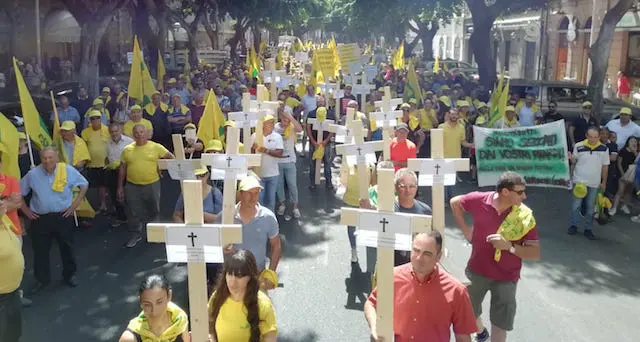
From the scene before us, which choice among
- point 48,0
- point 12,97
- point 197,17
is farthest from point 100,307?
point 48,0

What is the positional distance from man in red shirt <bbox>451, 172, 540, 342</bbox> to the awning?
2814cm

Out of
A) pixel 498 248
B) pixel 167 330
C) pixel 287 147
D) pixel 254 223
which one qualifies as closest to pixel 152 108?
pixel 287 147

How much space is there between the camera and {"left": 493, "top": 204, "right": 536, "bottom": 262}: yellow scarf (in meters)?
4.81

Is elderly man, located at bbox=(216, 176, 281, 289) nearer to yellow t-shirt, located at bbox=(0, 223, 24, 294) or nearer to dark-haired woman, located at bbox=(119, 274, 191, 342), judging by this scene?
dark-haired woman, located at bbox=(119, 274, 191, 342)

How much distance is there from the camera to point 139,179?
8.44 meters

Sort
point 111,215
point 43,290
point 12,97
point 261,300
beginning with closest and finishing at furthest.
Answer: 1. point 261,300
2. point 43,290
3. point 111,215
4. point 12,97

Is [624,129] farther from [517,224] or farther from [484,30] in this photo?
[484,30]

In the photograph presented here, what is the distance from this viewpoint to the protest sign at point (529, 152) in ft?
29.9

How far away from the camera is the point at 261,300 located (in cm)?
387

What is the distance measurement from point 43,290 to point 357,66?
11788 millimetres

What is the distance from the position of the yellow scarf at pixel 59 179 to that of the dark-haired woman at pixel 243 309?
12.4 feet

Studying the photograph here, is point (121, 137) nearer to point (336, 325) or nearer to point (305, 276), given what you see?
point (305, 276)

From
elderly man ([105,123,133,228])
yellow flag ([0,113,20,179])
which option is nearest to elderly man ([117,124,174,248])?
elderly man ([105,123,133,228])

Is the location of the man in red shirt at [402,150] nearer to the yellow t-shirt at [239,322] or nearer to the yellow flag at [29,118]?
the yellow flag at [29,118]
